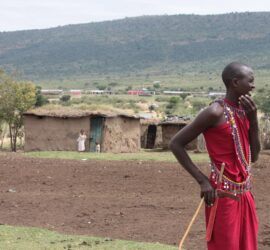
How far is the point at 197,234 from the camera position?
982 cm

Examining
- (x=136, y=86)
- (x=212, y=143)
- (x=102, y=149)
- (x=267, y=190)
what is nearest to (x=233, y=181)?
(x=212, y=143)

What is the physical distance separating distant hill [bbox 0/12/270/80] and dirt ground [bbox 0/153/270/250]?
86115 millimetres

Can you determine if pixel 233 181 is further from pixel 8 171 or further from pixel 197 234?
pixel 8 171

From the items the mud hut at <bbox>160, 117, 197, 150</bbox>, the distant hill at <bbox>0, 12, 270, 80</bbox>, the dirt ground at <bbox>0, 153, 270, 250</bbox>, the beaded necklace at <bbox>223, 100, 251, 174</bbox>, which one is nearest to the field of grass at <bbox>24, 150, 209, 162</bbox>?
the dirt ground at <bbox>0, 153, 270, 250</bbox>

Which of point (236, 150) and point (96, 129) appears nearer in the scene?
point (236, 150)

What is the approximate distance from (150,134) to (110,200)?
2775 centimetres

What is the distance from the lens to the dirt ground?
10375 millimetres

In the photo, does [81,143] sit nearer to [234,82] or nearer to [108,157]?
[108,157]

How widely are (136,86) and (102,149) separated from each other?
247 ft

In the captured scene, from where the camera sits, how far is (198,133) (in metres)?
5.32

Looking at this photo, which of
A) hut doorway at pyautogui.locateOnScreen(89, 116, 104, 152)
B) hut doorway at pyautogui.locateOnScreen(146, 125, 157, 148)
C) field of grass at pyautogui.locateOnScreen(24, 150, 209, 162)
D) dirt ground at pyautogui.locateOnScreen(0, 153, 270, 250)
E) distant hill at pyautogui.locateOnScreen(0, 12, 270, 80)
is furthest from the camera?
distant hill at pyautogui.locateOnScreen(0, 12, 270, 80)

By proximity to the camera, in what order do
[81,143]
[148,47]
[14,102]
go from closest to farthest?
1. [81,143]
2. [14,102]
3. [148,47]

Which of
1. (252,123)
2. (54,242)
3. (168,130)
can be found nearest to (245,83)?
(252,123)

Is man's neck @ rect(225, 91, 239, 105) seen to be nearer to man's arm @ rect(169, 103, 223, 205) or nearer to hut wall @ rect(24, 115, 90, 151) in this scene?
man's arm @ rect(169, 103, 223, 205)
